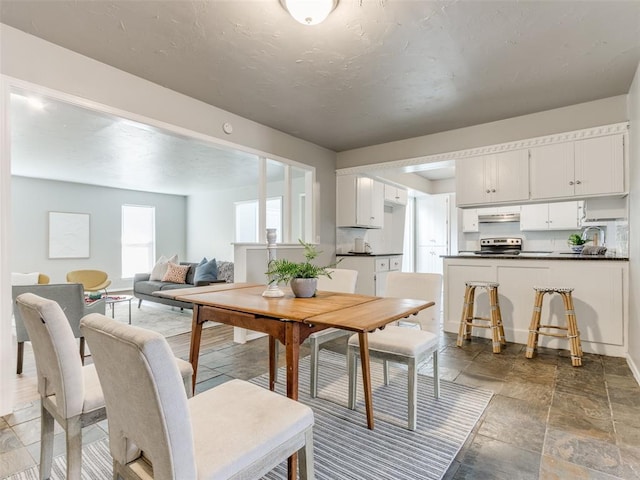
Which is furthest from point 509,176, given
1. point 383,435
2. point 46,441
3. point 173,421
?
point 46,441

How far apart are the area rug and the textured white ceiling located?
8.10 feet

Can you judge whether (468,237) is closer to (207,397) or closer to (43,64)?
(207,397)

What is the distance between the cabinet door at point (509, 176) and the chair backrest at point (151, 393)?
4003 millimetres

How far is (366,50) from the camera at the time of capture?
8.16ft

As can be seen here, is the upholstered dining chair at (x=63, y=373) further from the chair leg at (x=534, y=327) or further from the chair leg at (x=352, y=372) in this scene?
the chair leg at (x=534, y=327)

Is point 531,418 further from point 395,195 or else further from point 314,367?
point 395,195

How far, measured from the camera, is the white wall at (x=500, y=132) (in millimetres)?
3375

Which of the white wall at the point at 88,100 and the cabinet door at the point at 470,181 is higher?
the white wall at the point at 88,100

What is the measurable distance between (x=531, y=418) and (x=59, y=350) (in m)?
2.52

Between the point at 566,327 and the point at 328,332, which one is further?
the point at 566,327

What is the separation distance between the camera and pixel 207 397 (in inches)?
51.9

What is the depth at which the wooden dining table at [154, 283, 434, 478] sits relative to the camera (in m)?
1.57

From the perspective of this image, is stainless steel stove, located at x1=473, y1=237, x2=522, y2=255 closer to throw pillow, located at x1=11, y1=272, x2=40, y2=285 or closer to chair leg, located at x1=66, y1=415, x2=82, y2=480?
chair leg, located at x1=66, y1=415, x2=82, y2=480

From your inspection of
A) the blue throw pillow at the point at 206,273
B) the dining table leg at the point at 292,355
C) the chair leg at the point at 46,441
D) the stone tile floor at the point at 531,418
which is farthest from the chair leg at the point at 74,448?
the blue throw pillow at the point at 206,273
